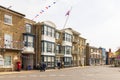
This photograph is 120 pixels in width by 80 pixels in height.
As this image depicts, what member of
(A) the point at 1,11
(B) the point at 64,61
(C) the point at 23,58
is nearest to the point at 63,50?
(B) the point at 64,61

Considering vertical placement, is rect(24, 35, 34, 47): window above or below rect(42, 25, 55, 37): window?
below

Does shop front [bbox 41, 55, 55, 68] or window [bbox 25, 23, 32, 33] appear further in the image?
shop front [bbox 41, 55, 55, 68]

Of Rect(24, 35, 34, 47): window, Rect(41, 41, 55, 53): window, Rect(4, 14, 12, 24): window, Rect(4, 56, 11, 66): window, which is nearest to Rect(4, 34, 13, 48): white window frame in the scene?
Rect(4, 56, 11, 66): window

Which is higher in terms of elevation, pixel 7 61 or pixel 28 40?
pixel 28 40

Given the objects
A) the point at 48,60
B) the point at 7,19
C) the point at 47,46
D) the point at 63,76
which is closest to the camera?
the point at 63,76

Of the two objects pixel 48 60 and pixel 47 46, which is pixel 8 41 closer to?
pixel 47 46

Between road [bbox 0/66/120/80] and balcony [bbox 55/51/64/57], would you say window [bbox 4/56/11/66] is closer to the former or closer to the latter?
road [bbox 0/66/120/80]

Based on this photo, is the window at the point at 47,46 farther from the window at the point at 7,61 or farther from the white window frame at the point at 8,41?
the window at the point at 7,61

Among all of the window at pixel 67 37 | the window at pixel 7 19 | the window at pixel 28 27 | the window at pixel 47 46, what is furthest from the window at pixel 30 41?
the window at pixel 67 37

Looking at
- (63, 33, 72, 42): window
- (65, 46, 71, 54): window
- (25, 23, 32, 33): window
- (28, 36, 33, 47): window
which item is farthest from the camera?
(65, 46, 71, 54): window

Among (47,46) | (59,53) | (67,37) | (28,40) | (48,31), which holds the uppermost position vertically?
(48,31)

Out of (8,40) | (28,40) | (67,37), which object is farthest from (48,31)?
(67,37)

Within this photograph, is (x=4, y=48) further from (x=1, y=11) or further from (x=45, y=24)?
(x=45, y=24)

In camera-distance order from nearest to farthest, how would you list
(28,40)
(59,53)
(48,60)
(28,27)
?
(28,40) < (28,27) < (48,60) < (59,53)
